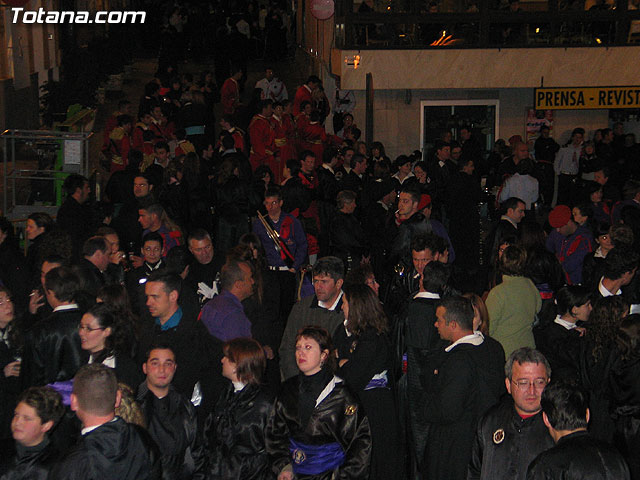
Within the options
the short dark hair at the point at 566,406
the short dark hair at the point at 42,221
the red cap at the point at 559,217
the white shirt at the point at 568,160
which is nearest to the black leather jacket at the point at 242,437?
the short dark hair at the point at 566,406

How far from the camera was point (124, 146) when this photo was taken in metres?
14.4

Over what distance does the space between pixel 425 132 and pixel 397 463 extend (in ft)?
45.3

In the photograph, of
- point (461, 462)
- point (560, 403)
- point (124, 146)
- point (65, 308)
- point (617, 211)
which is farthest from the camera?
point (124, 146)

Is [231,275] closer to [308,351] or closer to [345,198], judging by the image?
[308,351]

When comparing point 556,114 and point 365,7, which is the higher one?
point 365,7

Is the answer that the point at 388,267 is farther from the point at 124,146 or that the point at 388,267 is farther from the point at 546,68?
the point at 546,68

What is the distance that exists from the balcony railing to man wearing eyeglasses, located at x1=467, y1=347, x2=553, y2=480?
14.4 m

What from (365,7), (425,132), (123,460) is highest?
(365,7)

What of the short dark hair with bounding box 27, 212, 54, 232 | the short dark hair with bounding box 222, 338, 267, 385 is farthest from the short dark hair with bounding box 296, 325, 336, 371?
the short dark hair with bounding box 27, 212, 54, 232

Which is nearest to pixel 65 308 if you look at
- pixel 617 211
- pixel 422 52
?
pixel 617 211

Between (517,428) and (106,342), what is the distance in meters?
2.66

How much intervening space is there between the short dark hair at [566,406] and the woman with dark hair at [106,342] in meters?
2.70

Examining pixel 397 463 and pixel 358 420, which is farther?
pixel 397 463

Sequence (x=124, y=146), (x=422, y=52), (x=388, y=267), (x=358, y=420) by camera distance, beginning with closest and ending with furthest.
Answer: (x=358, y=420), (x=388, y=267), (x=124, y=146), (x=422, y=52)
